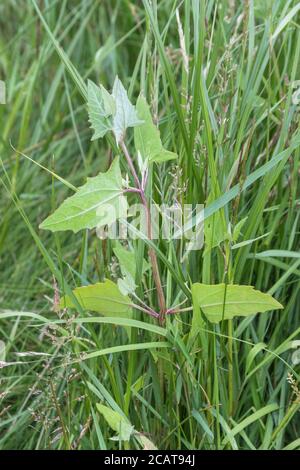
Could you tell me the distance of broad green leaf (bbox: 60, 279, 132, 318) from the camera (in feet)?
3.72

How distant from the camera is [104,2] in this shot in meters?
2.07

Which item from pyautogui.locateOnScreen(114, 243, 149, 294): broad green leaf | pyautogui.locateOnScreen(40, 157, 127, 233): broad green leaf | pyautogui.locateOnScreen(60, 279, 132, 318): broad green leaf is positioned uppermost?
pyautogui.locateOnScreen(40, 157, 127, 233): broad green leaf

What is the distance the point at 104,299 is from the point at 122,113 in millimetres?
259

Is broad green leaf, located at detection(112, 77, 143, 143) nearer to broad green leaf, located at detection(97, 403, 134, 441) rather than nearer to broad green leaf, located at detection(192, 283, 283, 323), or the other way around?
broad green leaf, located at detection(192, 283, 283, 323)

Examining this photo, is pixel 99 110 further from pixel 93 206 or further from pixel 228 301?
pixel 228 301

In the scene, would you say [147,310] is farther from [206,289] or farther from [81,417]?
[81,417]

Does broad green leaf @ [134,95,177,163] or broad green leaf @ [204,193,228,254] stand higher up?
broad green leaf @ [134,95,177,163]

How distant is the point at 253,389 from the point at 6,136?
3.29 ft

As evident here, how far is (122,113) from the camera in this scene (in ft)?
3.58

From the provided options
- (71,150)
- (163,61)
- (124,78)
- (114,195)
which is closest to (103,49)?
(124,78)

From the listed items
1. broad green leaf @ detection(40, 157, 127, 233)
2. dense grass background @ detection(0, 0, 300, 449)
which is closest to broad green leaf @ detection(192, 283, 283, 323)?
dense grass background @ detection(0, 0, 300, 449)

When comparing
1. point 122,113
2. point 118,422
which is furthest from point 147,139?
point 118,422

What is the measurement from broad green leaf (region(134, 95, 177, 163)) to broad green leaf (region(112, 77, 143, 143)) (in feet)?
0.10

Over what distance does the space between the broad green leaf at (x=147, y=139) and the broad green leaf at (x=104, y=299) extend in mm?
180
